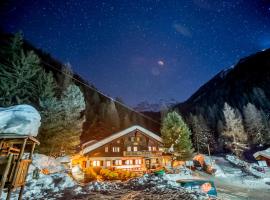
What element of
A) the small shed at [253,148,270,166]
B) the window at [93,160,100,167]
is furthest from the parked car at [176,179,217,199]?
the small shed at [253,148,270,166]

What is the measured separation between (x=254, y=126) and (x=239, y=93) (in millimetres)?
44134

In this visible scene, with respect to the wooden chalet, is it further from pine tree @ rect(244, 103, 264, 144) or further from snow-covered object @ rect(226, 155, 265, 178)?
pine tree @ rect(244, 103, 264, 144)

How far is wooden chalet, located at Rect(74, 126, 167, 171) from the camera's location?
34.7 meters

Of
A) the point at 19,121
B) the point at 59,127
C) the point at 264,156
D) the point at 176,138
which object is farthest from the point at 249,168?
the point at 19,121

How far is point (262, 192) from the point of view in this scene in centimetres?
2405

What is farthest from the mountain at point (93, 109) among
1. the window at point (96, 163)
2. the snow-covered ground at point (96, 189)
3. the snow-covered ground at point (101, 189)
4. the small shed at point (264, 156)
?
the small shed at point (264, 156)

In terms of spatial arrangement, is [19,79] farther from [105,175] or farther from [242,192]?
[242,192]

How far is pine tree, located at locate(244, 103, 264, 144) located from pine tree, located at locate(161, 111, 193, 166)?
81.9 ft

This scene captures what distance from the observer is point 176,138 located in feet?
124

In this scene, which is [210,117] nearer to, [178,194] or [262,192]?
[262,192]

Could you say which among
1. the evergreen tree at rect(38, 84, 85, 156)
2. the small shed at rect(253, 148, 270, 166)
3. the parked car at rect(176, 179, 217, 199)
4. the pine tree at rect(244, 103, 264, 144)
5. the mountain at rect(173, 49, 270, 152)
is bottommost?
the parked car at rect(176, 179, 217, 199)

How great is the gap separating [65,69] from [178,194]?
5019 cm

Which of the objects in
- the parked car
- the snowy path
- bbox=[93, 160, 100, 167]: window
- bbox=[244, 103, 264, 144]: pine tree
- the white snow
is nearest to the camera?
the white snow

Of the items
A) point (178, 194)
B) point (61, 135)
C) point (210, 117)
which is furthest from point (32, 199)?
point (210, 117)
